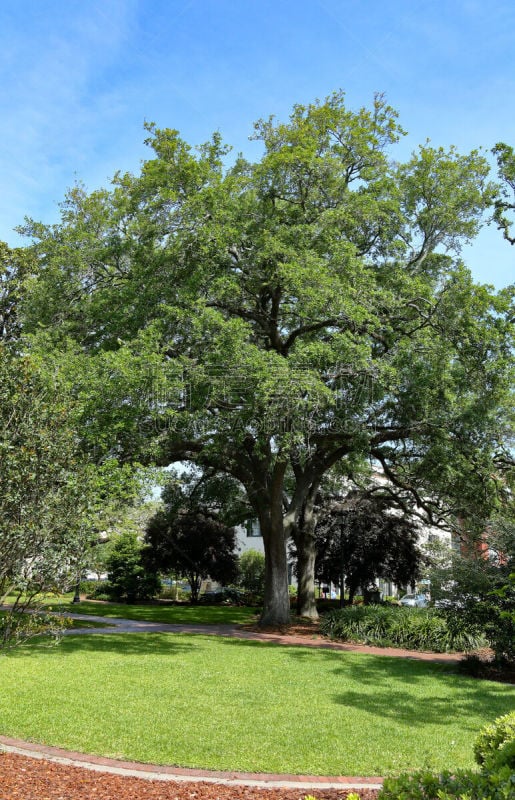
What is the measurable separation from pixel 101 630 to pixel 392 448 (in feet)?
33.5

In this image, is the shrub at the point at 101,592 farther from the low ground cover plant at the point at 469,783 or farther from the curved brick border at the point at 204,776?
the low ground cover plant at the point at 469,783

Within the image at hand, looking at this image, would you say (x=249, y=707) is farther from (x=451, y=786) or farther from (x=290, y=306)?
(x=290, y=306)

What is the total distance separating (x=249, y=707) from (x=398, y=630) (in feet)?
28.5

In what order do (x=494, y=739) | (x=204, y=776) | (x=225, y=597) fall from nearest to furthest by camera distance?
(x=494, y=739), (x=204, y=776), (x=225, y=597)

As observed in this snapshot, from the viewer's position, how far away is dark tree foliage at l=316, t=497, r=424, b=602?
23.7 m

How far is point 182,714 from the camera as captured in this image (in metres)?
7.94

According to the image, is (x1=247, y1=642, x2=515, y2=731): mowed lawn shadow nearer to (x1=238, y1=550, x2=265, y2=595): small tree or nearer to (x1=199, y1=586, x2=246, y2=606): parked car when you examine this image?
(x1=199, y1=586, x2=246, y2=606): parked car

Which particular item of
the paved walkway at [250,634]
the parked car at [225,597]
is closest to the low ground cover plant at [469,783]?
the paved walkway at [250,634]

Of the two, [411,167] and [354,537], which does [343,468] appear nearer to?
[354,537]

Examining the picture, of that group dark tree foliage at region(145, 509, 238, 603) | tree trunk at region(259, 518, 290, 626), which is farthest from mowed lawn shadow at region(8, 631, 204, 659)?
dark tree foliage at region(145, 509, 238, 603)

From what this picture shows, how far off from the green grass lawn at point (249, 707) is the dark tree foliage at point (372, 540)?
399 inches

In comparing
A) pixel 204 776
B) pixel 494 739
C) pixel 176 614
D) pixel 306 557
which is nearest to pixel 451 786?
pixel 494 739

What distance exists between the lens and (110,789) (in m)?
5.29

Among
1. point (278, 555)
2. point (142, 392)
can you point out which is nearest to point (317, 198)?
point (142, 392)
